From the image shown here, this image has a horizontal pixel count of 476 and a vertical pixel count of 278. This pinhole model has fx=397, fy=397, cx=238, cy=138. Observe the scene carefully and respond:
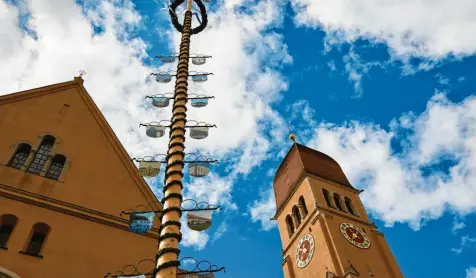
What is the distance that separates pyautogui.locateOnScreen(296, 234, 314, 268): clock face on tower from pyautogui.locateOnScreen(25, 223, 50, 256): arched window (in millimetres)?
23410

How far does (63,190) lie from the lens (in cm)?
1266

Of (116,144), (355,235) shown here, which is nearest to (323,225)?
(355,235)

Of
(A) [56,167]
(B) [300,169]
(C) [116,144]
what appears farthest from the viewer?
(B) [300,169]

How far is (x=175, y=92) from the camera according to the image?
413 inches

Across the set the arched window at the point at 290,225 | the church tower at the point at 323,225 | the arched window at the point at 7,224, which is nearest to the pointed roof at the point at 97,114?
the arched window at the point at 7,224

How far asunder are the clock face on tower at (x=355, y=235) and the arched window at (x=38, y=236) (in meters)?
24.2

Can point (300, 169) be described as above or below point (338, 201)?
above

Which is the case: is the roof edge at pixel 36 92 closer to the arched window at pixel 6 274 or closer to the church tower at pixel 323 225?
the arched window at pixel 6 274

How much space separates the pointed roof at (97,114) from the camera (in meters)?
14.4

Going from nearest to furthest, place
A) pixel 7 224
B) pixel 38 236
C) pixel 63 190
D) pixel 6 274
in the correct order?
pixel 6 274
pixel 7 224
pixel 38 236
pixel 63 190

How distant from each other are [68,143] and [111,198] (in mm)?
2716

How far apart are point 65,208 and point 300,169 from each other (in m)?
28.3

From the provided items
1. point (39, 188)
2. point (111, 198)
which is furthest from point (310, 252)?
point (39, 188)

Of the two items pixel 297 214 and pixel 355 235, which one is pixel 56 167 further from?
pixel 297 214
